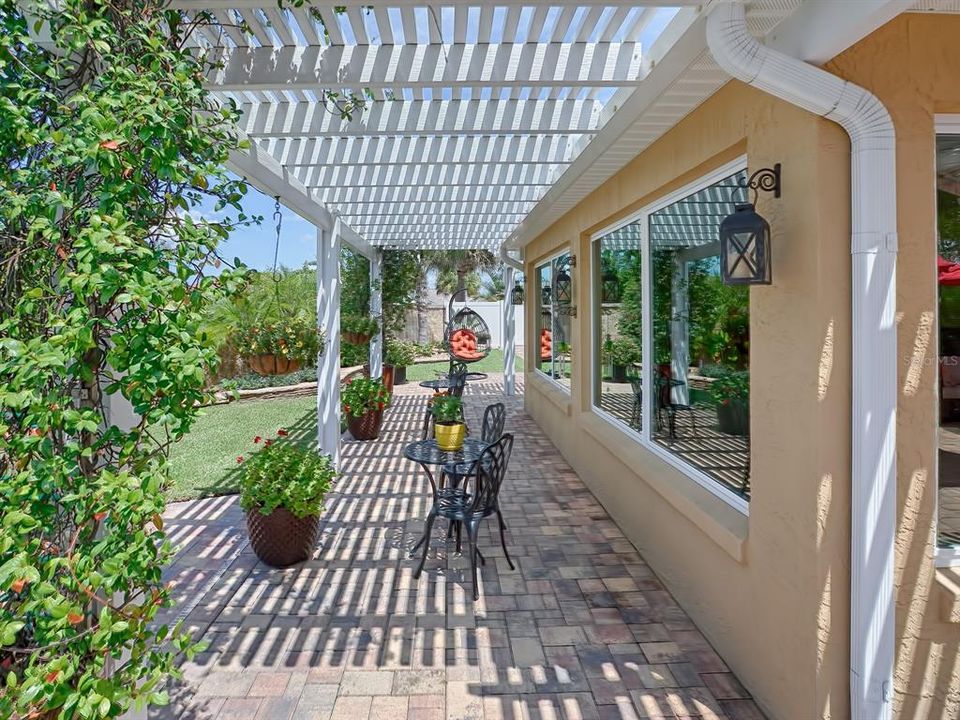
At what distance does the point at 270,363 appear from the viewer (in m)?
4.14

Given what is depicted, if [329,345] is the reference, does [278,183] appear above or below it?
above

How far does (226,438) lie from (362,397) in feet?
7.48

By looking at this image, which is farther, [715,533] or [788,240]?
[715,533]

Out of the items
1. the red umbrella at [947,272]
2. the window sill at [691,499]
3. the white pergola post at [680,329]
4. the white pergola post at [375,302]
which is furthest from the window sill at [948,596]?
the white pergola post at [375,302]

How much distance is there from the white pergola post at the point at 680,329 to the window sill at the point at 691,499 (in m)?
0.49

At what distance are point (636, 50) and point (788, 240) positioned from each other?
141 cm

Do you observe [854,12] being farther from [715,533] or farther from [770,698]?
→ [770,698]

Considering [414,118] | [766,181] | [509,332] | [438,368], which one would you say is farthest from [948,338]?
[438,368]

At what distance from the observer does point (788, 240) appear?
2291mm

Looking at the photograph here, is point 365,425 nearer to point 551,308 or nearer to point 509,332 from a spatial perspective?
point 551,308

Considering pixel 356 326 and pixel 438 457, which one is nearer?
pixel 438 457

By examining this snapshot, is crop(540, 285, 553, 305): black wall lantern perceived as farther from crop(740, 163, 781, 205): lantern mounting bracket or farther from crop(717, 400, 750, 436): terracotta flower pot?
crop(740, 163, 781, 205): lantern mounting bracket

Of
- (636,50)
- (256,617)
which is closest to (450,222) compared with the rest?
(636,50)

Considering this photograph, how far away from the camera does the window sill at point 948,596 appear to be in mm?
2072
